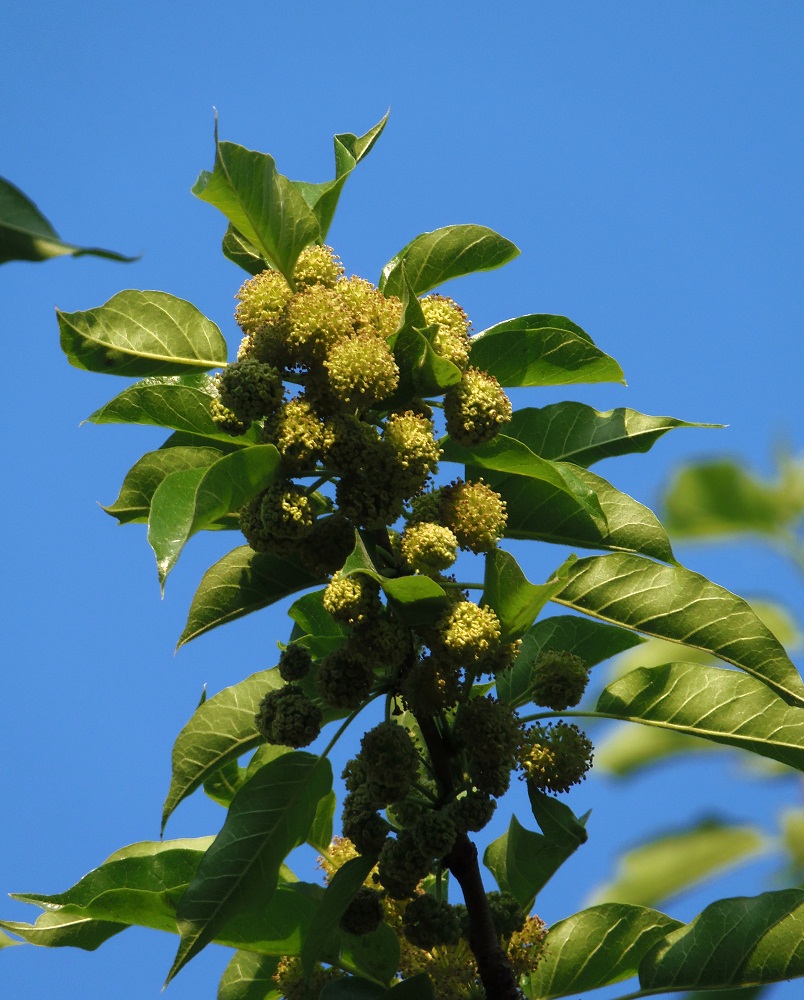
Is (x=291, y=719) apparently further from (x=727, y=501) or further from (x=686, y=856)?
(x=727, y=501)

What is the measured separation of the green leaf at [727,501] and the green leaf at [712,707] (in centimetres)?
157

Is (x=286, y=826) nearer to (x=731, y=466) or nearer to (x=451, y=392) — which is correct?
(x=451, y=392)

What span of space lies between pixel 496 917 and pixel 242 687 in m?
1.12

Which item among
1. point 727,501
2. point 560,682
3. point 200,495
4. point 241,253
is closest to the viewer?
point 727,501

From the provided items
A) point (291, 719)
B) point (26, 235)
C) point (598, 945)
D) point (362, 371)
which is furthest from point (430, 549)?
point (26, 235)

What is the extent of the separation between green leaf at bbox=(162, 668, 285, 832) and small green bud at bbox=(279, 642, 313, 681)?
0.22m

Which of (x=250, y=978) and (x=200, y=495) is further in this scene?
(x=250, y=978)

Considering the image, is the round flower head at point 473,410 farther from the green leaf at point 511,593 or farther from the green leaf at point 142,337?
the green leaf at point 142,337

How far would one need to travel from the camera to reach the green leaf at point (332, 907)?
3.62 meters

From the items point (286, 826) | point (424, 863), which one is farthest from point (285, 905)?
point (424, 863)

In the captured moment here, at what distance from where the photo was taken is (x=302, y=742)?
361 cm

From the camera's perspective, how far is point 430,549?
3.46 meters

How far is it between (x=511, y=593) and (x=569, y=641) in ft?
2.35

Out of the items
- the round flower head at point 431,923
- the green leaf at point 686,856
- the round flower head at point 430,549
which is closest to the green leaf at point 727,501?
the green leaf at point 686,856
